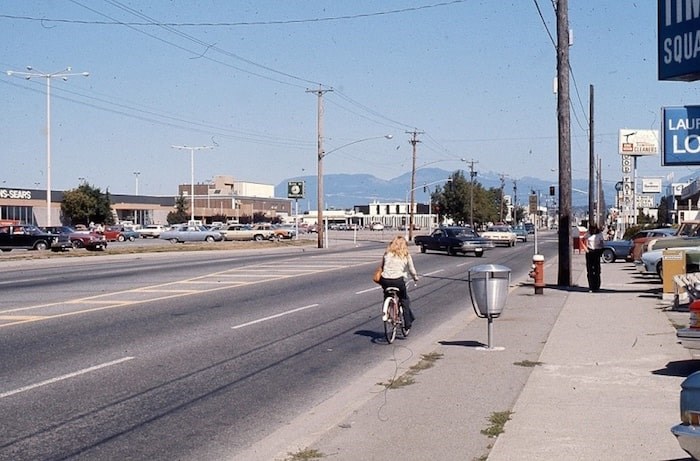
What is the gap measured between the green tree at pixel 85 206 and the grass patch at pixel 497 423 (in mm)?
94478

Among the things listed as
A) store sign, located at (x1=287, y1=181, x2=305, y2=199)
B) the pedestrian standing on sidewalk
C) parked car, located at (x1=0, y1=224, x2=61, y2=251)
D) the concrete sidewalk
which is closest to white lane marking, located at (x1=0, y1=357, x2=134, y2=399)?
the concrete sidewalk

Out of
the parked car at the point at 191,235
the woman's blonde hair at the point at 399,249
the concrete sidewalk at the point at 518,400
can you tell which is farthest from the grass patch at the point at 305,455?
the parked car at the point at 191,235

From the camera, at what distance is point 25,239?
5328cm

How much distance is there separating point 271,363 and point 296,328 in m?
3.99

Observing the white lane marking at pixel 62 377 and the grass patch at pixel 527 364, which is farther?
the grass patch at pixel 527 364

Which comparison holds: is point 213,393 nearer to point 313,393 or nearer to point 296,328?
point 313,393

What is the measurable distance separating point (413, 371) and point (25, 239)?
4578cm

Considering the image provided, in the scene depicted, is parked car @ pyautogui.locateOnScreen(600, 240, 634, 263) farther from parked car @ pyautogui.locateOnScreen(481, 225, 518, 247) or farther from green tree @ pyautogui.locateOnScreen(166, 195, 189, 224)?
green tree @ pyautogui.locateOnScreen(166, 195, 189, 224)

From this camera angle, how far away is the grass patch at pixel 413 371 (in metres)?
10.9

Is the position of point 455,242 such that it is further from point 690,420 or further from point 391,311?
point 690,420

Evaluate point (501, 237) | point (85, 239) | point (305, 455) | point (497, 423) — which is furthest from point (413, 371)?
point (501, 237)

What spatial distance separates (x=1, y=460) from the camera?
305 inches

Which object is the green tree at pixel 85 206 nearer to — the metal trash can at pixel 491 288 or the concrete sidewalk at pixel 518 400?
the concrete sidewalk at pixel 518 400

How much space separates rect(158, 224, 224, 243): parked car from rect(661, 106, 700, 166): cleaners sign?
6057 cm
